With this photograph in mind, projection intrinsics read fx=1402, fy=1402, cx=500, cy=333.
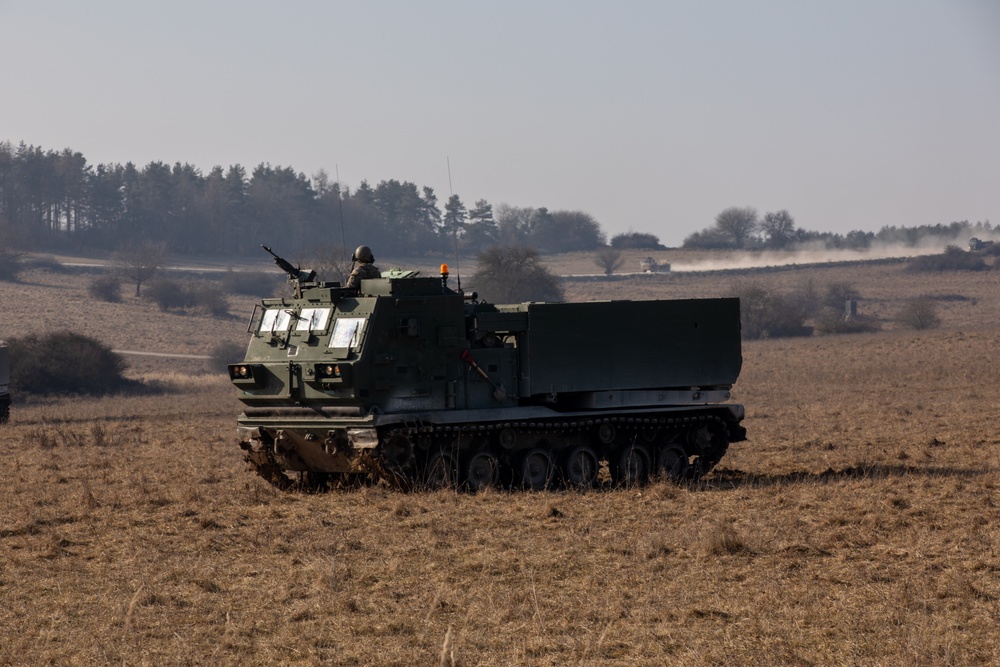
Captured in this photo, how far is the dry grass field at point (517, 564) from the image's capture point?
9.73m

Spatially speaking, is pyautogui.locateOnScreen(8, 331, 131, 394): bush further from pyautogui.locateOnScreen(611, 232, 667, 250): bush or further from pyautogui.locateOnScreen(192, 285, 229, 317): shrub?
pyautogui.locateOnScreen(611, 232, 667, 250): bush

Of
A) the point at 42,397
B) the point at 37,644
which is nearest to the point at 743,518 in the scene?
the point at 37,644

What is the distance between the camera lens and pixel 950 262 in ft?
339

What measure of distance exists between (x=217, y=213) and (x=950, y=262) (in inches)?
2693

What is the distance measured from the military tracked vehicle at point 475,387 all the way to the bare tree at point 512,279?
181 feet

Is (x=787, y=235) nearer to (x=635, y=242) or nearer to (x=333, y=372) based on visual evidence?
(x=635, y=242)

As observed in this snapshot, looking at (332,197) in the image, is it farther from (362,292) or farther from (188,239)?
(362,292)

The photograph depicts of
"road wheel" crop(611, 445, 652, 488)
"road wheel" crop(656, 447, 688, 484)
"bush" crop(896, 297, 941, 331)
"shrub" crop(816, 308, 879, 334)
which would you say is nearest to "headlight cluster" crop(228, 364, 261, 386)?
"road wheel" crop(611, 445, 652, 488)

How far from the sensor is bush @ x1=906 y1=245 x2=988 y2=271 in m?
103

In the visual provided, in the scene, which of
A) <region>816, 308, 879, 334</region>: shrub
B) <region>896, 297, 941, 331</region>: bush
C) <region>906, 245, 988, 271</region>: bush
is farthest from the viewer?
<region>906, 245, 988, 271</region>: bush

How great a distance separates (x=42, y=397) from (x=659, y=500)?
35.5 metres

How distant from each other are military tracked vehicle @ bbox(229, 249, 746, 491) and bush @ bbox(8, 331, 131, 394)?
31617mm

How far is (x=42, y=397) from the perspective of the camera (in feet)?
157

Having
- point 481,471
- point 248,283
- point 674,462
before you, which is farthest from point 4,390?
point 248,283
